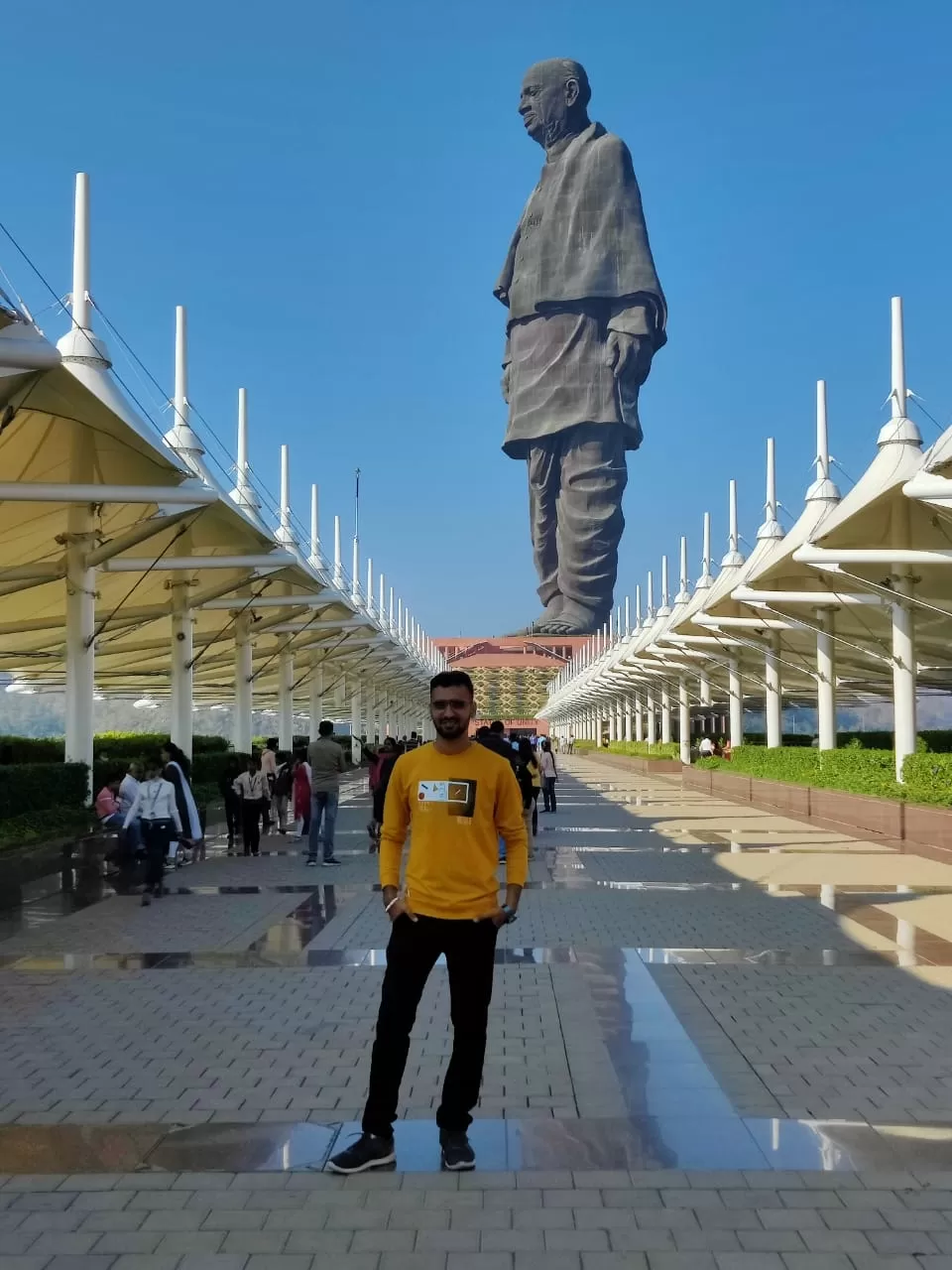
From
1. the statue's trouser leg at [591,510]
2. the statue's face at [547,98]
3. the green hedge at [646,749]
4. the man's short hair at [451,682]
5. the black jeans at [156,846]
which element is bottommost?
the green hedge at [646,749]

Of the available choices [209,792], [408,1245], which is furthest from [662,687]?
[408,1245]

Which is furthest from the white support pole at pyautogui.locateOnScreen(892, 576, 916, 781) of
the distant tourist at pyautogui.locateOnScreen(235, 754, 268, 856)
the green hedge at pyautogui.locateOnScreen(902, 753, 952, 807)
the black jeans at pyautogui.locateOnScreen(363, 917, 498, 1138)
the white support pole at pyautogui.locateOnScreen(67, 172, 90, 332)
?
the black jeans at pyautogui.locateOnScreen(363, 917, 498, 1138)

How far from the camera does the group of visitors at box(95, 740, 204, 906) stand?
11711 mm

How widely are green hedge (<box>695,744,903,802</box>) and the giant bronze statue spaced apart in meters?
114

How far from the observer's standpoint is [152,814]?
38.2ft

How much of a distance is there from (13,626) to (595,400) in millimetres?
118369

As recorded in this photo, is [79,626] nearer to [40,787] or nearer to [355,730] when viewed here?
[40,787]

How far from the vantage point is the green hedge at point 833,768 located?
18.3m

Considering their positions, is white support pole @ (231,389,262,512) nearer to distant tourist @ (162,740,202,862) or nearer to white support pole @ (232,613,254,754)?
white support pole @ (232,613,254,754)

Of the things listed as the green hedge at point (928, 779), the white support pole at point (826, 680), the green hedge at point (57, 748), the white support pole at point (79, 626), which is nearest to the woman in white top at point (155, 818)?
the white support pole at point (79, 626)

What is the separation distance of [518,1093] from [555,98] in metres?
152

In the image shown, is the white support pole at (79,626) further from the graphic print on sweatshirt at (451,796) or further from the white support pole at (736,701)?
the white support pole at (736,701)

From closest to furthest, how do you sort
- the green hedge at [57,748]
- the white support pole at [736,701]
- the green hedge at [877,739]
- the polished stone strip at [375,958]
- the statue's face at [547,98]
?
the polished stone strip at [375,958] → the green hedge at [57,748] → the green hedge at [877,739] → the white support pole at [736,701] → the statue's face at [547,98]

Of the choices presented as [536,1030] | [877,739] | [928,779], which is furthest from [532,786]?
[877,739]
